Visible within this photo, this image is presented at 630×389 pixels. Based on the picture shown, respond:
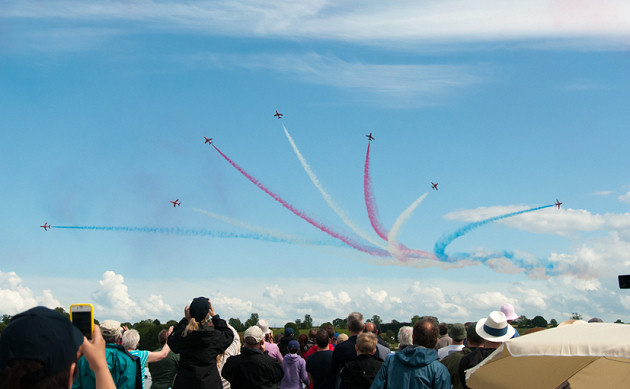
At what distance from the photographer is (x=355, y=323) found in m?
10.9

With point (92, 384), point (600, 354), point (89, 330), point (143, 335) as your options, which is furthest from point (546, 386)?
point (143, 335)

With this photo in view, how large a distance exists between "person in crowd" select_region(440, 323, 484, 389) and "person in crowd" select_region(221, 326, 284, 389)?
9.24ft

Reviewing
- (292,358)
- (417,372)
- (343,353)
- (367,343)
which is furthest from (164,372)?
(417,372)

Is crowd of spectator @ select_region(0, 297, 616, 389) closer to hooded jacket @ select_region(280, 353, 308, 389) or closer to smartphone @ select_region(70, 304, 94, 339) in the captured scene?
hooded jacket @ select_region(280, 353, 308, 389)

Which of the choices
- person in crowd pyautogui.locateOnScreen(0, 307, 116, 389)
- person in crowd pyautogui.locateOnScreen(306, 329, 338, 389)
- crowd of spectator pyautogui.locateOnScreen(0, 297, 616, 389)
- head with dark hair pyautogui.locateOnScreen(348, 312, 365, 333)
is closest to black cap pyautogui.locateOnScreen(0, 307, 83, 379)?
person in crowd pyautogui.locateOnScreen(0, 307, 116, 389)

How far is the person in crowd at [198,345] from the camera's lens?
962 cm

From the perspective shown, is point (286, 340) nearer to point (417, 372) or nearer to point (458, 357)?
point (458, 357)

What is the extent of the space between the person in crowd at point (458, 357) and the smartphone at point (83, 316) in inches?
266

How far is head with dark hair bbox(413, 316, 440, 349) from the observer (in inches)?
308

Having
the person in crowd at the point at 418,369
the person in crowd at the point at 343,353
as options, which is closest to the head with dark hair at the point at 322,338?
the person in crowd at the point at 343,353

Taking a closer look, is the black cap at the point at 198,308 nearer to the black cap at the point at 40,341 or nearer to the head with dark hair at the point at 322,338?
the head with dark hair at the point at 322,338

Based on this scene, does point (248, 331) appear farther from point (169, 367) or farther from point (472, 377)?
point (472, 377)

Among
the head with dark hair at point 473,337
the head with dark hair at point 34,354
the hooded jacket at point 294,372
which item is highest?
the head with dark hair at point 34,354

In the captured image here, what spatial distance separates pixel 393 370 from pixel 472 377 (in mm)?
975
